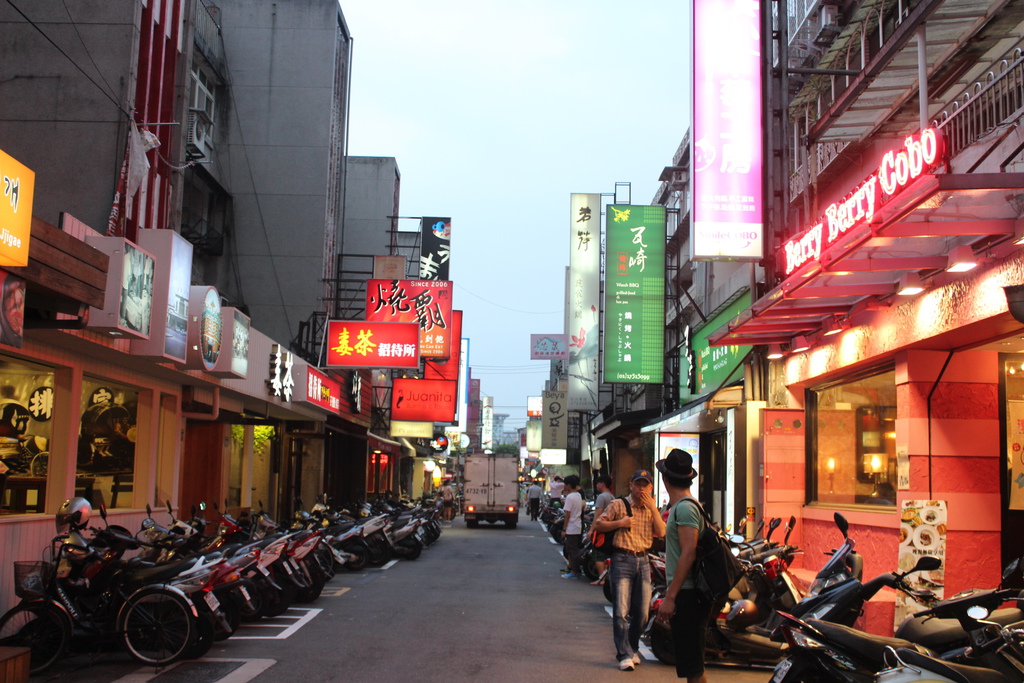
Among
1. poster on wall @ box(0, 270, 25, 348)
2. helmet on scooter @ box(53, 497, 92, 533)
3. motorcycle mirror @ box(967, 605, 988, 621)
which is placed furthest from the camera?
helmet on scooter @ box(53, 497, 92, 533)

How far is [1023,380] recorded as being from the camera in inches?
393

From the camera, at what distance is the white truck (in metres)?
34.9

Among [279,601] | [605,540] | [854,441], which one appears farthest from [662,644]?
[279,601]

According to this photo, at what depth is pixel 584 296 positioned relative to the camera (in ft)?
105

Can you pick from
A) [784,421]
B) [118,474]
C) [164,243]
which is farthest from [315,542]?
[784,421]

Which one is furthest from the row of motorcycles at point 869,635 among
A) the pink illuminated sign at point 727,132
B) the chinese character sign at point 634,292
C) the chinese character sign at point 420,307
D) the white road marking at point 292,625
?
the chinese character sign at point 420,307

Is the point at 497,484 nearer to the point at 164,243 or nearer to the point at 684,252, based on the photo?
the point at 684,252

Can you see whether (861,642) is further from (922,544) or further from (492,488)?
(492,488)

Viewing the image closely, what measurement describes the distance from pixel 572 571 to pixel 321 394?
7.76 meters

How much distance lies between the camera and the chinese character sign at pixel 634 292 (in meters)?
22.7

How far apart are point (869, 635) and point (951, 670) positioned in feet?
2.29

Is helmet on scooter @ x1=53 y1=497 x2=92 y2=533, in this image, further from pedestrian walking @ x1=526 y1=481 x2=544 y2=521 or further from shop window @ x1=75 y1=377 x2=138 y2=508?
pedestrian walking @ x1=526 y1=481 x2=544 y2=521

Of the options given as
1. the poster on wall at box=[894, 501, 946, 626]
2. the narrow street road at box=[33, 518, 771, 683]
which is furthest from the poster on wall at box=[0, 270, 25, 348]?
the poster on wall at box=[894, 501, 946, 626]

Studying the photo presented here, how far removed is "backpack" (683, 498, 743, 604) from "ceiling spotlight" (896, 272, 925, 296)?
164 inches
